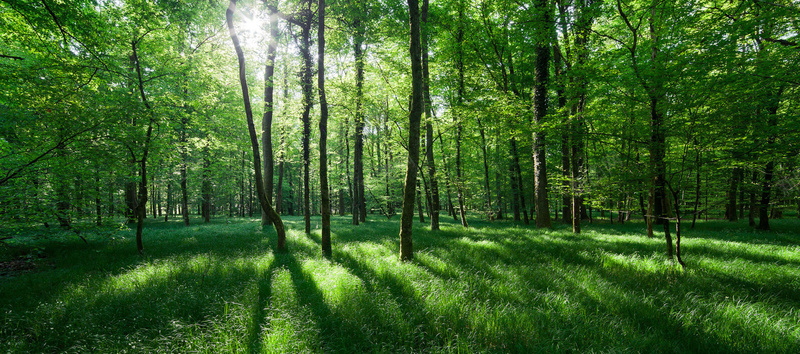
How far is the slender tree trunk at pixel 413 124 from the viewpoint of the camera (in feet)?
21.0

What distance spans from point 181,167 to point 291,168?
71.6 feet

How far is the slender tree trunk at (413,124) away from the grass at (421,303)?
69 centimetres

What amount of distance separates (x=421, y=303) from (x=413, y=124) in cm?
424

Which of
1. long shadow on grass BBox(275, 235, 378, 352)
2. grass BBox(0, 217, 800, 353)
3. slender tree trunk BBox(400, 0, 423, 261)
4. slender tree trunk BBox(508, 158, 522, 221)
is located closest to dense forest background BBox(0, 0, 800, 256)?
slender tree trunk BBox(400, 0, 423, 261)

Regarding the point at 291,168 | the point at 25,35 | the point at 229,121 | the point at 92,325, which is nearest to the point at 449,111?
the point at 92,325

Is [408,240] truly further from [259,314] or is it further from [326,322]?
[259,314]

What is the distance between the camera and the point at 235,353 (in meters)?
2.90

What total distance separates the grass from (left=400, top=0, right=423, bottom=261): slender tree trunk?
0.69 meters

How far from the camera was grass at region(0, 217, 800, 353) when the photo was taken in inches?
123

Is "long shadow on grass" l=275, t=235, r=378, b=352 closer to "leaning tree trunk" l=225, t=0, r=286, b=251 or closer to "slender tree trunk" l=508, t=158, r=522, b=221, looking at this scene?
"leaning tree trunk" l=225, t=0, r=286, b=251

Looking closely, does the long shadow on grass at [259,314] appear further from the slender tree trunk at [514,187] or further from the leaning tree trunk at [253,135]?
the slender tree trunk at [514,187]

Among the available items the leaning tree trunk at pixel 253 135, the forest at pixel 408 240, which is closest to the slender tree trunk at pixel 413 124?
the forest at pixel 408 240

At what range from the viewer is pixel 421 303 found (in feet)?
13.3

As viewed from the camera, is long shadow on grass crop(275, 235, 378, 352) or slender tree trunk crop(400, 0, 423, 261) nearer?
long shadow on grass crop(275, 235, 378, 352)
